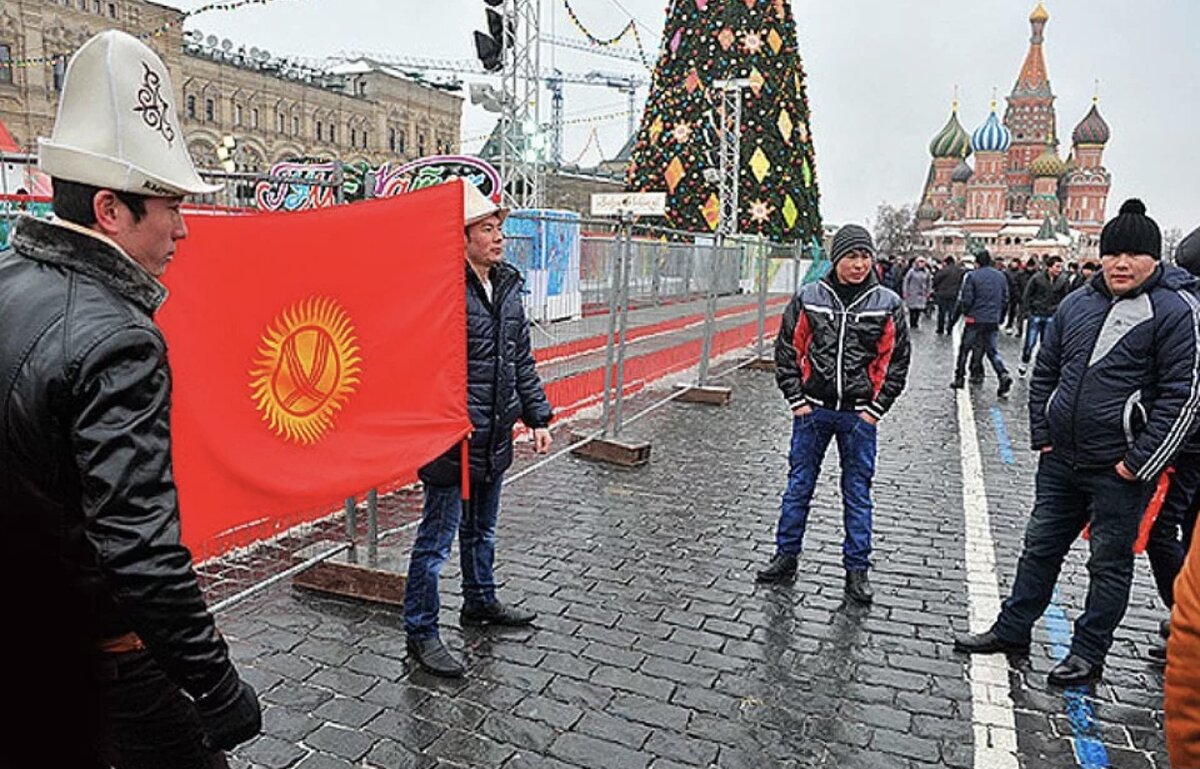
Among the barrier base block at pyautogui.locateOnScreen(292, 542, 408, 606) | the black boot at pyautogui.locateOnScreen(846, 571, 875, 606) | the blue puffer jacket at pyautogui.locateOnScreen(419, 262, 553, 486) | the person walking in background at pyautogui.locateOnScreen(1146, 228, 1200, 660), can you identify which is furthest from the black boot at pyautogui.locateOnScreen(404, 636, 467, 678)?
the person walking in background at pyautogui.locateOnScreen(1146, 228, 1200, 660)

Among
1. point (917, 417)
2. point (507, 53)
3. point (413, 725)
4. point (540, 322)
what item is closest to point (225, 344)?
point (413, 725)

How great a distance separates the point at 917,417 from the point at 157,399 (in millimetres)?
10572

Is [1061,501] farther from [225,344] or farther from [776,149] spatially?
[776,149]

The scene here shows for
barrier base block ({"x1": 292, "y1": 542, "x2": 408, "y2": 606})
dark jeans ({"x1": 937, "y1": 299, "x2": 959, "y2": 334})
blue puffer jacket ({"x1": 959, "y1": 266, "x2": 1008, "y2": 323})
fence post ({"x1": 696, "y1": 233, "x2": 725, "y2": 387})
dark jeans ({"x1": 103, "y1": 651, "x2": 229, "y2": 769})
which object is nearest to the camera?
dark jeans ({"x1": 103, "y1": 651, "x2": 229, "y2": 769})

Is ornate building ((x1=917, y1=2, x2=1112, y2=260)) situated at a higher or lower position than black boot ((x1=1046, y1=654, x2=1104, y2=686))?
higher

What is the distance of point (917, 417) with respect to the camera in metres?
11.0

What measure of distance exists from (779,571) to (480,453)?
7.34 ft

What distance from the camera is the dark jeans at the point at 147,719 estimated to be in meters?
1.87

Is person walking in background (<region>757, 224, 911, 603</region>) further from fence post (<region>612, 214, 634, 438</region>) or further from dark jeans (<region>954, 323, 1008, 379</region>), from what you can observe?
dark jeans (<region>954, 323, 1008, 379</region>)

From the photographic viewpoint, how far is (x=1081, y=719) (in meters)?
3.88

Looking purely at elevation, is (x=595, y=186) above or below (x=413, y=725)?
above

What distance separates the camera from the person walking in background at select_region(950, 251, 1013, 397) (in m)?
12.4

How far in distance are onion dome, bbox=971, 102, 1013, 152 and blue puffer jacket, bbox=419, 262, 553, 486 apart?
3789 inches

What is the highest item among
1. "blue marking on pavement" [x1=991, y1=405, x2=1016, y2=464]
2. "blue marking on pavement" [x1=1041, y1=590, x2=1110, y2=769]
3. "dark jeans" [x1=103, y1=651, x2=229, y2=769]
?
"dark jeans" [x1=103, y1=651, x2=229, y2=769]
